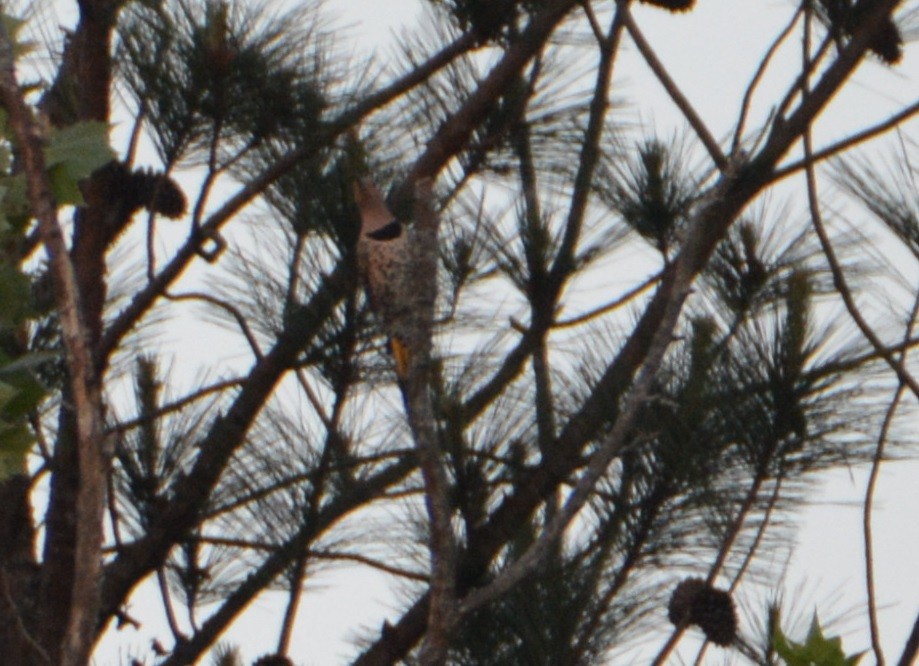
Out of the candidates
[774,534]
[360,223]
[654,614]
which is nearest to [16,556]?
[360,223]

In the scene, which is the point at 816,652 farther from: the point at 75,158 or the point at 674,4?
the point at 674,4

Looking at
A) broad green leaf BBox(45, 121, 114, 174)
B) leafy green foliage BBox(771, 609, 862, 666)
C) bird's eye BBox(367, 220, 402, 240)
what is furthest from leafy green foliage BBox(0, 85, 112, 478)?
bird's eye BBox(367, 220, 402, 240)

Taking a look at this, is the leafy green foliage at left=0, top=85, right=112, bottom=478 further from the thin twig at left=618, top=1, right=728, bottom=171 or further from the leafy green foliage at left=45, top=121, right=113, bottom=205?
the thin twig at left=618, top=1, right=728, bottom=171

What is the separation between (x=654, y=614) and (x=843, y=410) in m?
0.35

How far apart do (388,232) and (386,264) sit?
0.05m

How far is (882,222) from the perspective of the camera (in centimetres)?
163

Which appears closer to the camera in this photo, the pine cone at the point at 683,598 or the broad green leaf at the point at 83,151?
the broad green leaf at the point at 83,151

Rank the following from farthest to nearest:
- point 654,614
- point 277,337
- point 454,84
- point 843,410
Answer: point 454,84, point 277,337, point 654,614, point 843,410

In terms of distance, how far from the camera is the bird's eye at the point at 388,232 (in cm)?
160

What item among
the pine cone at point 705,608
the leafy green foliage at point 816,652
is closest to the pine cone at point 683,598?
the pine cone at point 705,608

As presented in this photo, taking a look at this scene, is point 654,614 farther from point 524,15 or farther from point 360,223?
point 524,15

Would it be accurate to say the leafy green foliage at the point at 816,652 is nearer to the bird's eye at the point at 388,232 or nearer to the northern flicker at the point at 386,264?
the northern flicker at the point at 386,264

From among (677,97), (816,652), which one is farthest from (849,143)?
(816,652)

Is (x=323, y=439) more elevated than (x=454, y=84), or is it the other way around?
(x=454, y=84)
